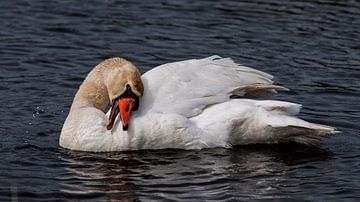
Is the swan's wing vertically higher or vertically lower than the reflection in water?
higher

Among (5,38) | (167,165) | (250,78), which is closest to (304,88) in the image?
(250,78)

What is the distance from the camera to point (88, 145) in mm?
11336

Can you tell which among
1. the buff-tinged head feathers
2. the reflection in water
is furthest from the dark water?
the buff-tinged head feathers

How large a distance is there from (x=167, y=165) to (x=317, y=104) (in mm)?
2926

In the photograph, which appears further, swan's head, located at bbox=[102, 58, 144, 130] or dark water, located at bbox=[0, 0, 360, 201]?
swan's head, located at bbox=[102, 58, 144, 130]

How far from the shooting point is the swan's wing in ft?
37.3

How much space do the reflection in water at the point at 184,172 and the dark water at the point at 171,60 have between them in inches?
0.5

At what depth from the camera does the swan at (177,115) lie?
11.3 metres

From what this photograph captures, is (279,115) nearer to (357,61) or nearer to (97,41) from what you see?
(357,61)

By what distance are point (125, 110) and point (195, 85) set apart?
83 centimetres

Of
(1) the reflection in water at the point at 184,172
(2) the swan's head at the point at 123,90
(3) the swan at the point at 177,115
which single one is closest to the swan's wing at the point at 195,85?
(3) the swan at the point at 177,115

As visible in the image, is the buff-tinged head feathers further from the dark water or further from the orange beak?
the dark water

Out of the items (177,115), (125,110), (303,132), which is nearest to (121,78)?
(125,110)

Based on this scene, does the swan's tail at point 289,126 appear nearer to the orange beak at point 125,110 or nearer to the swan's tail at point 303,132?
the swan's tail at point 303,132
